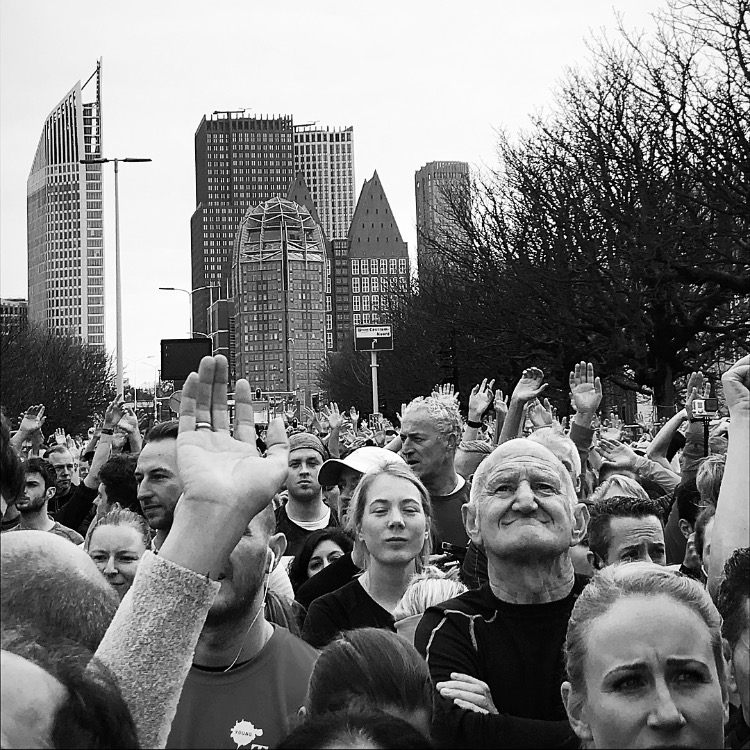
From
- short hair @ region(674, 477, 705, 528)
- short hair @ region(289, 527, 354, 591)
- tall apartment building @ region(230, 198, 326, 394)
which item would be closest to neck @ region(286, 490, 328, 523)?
short hair @ region(289, 527, 354, 591)

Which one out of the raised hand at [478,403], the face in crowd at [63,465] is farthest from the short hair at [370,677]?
the face in crowd at [63,465]

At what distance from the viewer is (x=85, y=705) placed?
66.6 inches

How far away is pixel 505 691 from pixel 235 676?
72cm

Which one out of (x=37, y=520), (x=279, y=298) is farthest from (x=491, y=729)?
(x=279, y=298)

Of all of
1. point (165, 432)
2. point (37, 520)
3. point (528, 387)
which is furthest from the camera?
point (528, 387)

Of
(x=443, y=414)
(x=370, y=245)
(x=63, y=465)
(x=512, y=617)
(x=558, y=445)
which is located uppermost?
(x=370, y=245)

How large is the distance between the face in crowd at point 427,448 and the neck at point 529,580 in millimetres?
2700

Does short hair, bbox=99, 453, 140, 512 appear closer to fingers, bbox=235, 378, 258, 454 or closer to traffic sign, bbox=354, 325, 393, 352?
fingers, bbox=235, 378, 258, 454

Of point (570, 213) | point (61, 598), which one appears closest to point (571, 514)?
point (61, 598)

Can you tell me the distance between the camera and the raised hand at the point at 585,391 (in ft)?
23.3

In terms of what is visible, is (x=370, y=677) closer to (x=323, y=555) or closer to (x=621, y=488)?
(x=323, y=555)

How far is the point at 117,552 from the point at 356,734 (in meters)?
2.81

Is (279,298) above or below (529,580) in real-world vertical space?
above

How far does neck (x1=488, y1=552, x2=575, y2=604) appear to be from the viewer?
3.48m
